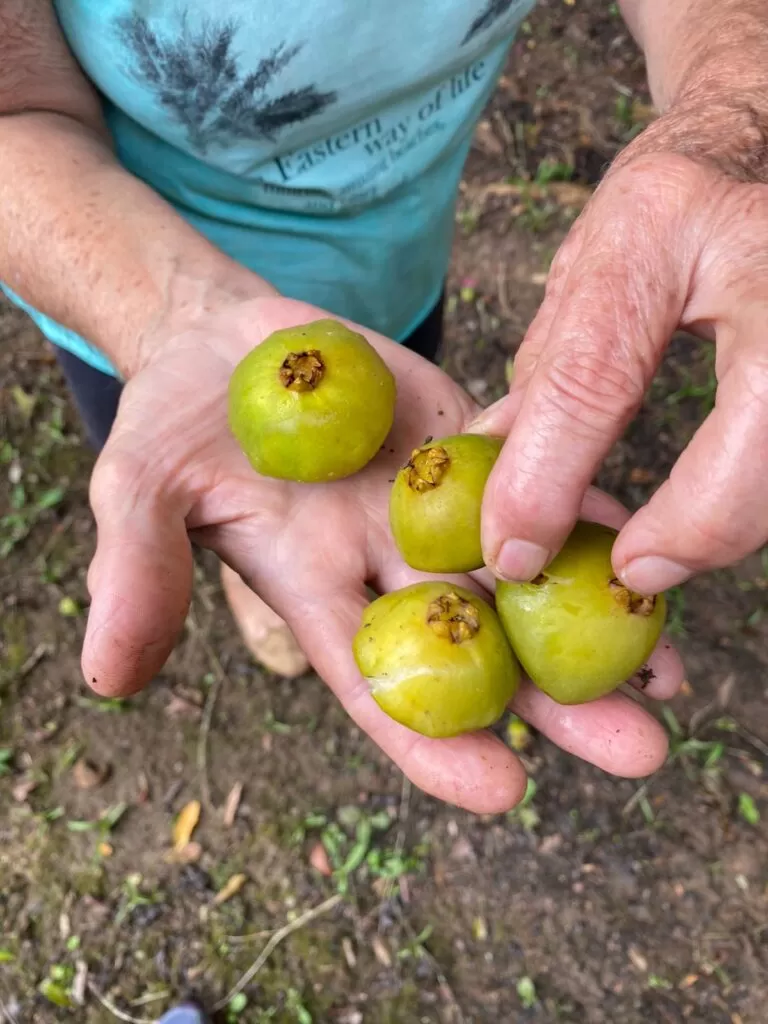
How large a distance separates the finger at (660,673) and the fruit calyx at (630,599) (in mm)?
417

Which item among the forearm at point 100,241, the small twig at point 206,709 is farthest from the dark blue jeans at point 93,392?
the small twig at point 206,709

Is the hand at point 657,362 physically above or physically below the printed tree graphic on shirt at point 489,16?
below

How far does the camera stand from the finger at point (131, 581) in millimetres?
2430

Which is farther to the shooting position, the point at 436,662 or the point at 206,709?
the point at 206,709

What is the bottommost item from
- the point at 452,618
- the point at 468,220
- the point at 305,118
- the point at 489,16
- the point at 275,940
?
the point at 275,940

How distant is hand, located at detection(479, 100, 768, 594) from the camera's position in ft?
6.50

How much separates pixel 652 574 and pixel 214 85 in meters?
2.09

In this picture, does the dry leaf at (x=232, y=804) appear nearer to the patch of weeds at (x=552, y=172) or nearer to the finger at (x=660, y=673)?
the finger at (x=660, y=673)

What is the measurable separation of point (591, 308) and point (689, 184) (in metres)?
0.39

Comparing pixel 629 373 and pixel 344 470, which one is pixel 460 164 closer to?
pixel 344 470

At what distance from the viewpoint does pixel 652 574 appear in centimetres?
223

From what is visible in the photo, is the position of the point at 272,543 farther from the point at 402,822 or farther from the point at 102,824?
the point at 102,824

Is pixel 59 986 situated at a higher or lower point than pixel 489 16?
lower

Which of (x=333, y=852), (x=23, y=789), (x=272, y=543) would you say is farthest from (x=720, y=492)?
(x=23, y=789)
